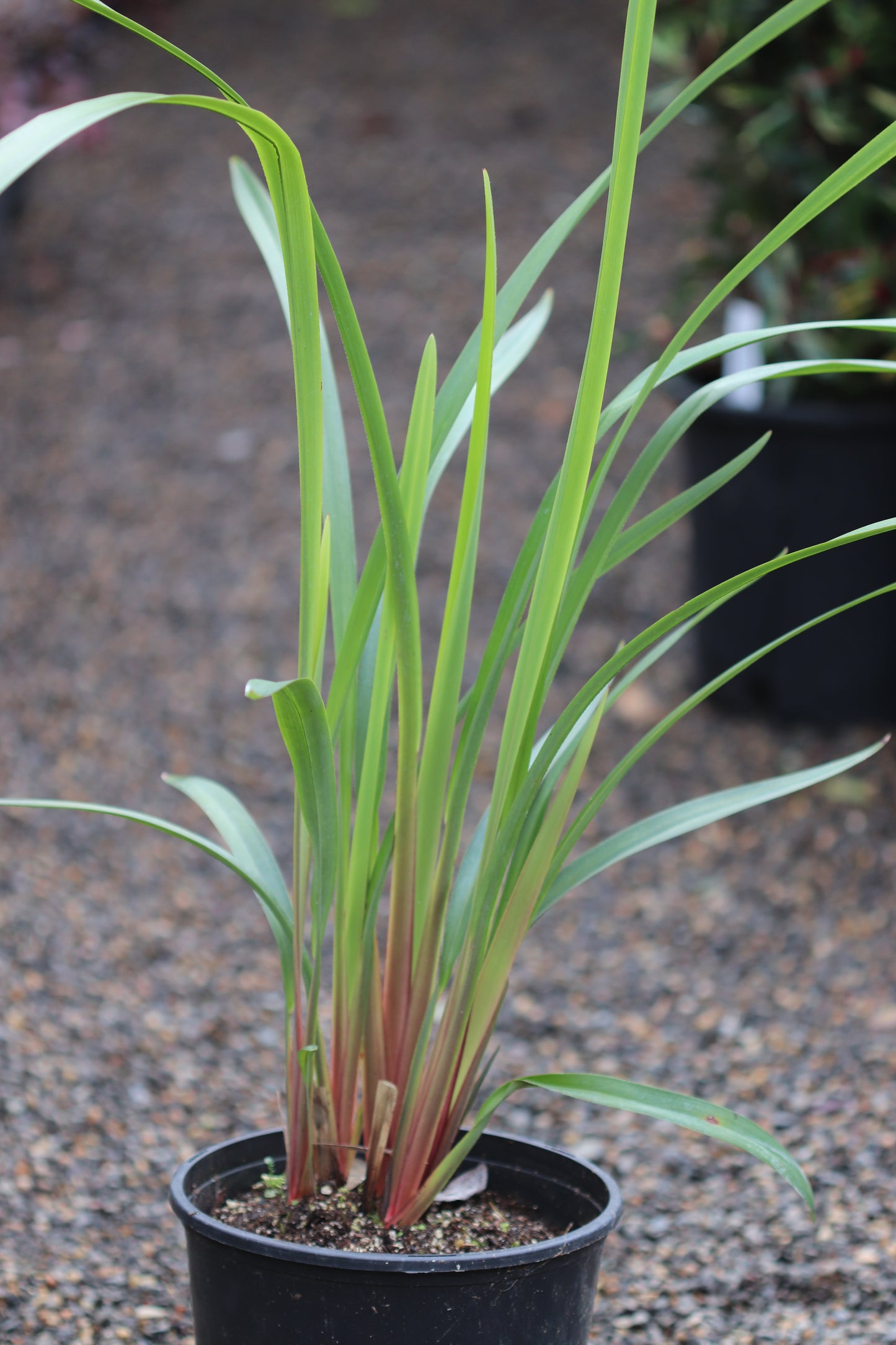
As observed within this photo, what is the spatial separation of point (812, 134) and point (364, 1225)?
2.04m

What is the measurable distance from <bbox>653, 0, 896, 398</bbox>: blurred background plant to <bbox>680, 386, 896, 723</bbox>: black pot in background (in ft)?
0.48

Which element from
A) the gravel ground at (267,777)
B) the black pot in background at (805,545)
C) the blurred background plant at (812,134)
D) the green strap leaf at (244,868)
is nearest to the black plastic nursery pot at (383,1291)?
the green strap leaf at (244,868)

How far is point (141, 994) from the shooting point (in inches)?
65.6

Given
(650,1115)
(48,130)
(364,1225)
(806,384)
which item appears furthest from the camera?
(806,384)

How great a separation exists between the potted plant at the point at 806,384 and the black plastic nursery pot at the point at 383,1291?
163 cm

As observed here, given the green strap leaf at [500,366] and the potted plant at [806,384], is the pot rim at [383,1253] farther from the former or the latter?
the potted plant at [806,384]

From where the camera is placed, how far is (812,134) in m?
2.28

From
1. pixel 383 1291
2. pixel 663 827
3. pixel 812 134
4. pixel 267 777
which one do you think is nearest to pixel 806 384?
pixel 812 134

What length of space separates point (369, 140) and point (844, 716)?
2.96 meters

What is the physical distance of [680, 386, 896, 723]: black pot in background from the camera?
7.27 feet

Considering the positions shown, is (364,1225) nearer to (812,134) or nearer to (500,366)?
(500,366)

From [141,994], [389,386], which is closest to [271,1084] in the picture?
[141,994]

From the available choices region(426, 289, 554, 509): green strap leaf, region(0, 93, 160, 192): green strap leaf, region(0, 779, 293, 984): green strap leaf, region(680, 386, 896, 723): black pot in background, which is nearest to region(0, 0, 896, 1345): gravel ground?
region(680, 386, 896, 723): black pot in background

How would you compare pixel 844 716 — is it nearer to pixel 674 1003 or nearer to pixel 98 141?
pixel 674 1003
